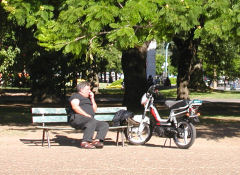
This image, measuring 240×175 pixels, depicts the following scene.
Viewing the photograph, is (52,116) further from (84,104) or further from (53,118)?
(84,104)

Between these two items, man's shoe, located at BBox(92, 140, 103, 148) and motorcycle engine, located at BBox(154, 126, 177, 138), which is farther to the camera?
motorcycle engine, located at BBox(154, 126, 177, 138)

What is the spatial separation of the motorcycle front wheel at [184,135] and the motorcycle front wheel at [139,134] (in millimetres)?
708

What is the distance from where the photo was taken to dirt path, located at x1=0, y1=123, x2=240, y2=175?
28.0 feet

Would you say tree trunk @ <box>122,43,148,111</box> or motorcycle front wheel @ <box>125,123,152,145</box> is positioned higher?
tree trunk @ <box>122,43,148,111</box>

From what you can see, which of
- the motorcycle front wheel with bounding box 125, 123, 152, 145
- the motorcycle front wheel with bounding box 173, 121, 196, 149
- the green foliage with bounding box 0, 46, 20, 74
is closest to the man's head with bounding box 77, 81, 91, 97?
the motorcycle front wheel with bounding box 125, 123, 152, 145

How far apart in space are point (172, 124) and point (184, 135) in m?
0.42

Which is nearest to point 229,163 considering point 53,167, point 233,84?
point 53,167

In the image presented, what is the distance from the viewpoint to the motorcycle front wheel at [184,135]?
11.1 metres

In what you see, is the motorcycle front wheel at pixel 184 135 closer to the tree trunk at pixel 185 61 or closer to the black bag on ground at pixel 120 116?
the black bag on ground at pixel 120 116

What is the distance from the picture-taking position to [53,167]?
874 centimetres

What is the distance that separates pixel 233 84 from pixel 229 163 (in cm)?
5623

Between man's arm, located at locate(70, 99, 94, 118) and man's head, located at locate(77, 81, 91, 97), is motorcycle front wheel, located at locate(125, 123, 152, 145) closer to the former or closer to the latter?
man's arm, located at locate(70, 99, 94, 118)

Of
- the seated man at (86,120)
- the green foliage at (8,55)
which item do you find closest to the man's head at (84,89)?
the seated man at (86,120)

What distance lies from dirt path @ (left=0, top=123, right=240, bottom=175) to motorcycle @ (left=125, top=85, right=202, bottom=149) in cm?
23
